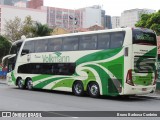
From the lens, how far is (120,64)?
62.3ft

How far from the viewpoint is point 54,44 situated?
78.2 ft

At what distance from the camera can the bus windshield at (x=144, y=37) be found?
61.9 feet

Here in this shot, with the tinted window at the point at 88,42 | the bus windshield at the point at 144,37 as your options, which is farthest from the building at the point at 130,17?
the bus windshield at the point at 144,37

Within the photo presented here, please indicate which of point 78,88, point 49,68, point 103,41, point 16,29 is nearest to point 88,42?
point 103,41

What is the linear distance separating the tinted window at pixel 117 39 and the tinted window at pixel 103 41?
0.35 metres

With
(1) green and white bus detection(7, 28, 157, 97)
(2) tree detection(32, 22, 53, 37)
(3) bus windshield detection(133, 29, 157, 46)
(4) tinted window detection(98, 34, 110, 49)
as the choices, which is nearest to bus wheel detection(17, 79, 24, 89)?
(1) green and white bus detection(7, 28, 157, 97)

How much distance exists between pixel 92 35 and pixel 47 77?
17.1 ft

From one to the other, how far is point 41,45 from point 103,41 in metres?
6.32

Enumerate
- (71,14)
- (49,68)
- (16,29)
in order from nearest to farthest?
(49,68), (16,29), (71,14)

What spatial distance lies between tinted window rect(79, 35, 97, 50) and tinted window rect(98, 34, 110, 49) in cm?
36

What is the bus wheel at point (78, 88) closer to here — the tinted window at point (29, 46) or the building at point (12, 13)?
the tinted window at point (29, 46)

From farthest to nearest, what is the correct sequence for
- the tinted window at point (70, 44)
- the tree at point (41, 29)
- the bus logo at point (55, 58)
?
the tree at point (41, 29), the bus logo at point (55, 58), the tinted window at point (70, 44)

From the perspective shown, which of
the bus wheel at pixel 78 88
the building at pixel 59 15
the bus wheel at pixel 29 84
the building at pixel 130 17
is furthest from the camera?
the building at pixel 59 15

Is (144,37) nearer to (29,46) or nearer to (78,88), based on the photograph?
(78,88)
